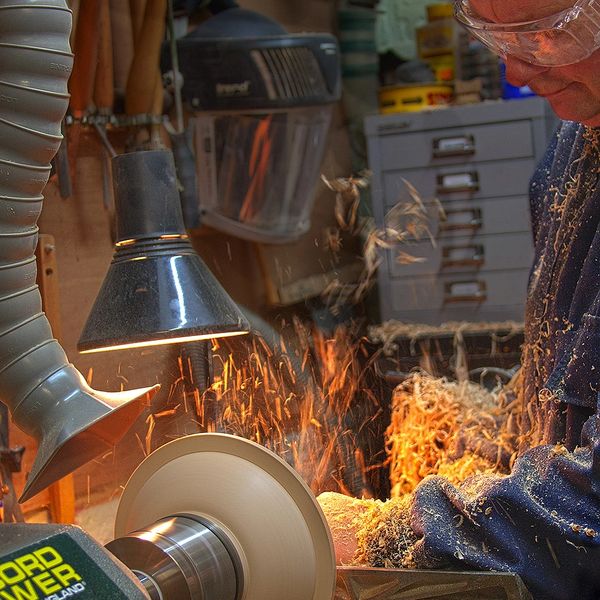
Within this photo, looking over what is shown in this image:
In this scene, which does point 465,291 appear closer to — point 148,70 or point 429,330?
point 429,330

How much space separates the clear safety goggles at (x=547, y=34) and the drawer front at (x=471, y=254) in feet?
8.39

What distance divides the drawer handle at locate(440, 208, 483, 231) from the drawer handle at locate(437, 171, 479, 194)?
94 millimetres

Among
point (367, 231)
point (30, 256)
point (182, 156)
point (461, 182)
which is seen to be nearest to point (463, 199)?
point (461, 182)

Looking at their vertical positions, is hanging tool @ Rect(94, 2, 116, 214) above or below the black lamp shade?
above

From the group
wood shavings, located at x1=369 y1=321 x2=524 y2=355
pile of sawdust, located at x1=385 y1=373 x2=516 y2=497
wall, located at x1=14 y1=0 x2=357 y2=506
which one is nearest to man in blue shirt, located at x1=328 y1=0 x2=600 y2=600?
pile of sawdust, located at x1=385 y1=373 x2=516 y2=497

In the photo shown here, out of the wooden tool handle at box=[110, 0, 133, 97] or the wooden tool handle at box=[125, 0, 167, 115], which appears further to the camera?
the wooden tool handle at box=[110, 0, 133, 97]

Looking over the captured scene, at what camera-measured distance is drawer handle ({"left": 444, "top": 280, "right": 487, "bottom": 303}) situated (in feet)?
14.1

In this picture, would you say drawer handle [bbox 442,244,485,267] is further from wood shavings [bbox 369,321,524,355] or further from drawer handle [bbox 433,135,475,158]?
Result: drawer handle [bbox 433,135,475,158]

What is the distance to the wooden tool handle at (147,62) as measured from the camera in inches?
108

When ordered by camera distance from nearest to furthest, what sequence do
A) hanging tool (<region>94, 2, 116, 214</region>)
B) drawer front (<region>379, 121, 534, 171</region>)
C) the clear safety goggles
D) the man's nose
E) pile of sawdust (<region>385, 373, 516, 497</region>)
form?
the clear safety goggles → the man's nose → pile of sawdust (<region>385, 373, 516, 497</region>) → hanging tool (<region>94, 2, 116, 214</region>) → drawer front (<region>379, 121, 534, 171</region>)

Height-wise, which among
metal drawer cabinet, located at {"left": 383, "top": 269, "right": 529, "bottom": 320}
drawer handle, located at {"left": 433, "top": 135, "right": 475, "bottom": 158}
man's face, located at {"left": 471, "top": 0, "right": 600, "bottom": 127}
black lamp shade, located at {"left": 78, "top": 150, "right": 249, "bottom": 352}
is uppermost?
man's face, located at {"left": 471, "top": 0, "right": 600, "bottom": 127}

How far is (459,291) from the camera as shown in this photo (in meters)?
4.31

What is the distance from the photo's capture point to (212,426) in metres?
2.24

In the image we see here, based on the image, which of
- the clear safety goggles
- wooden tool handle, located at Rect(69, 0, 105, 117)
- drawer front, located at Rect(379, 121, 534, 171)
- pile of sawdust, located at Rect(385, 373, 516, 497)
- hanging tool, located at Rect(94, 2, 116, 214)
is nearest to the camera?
the clear safety goggles
